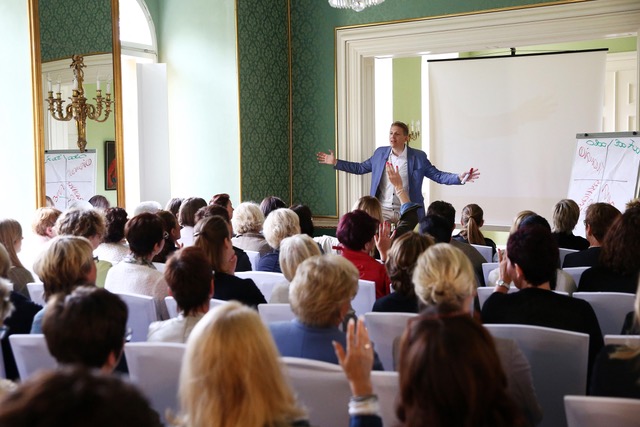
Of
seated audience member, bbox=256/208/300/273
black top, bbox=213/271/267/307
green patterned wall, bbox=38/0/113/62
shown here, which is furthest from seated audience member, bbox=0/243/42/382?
green patterned wall, bbox=38/0/113/62

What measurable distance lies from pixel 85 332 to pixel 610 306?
2.27 metres

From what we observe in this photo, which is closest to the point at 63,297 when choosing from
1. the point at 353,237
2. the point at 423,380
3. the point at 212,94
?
the point at 423,380

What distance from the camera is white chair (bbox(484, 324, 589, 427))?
2561mm

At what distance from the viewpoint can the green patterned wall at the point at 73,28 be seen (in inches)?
251

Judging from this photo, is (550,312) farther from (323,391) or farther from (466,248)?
(466,248)

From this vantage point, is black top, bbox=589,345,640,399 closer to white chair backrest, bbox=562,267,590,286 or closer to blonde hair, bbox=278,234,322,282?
blonde hair, bbox=278,234,322,282

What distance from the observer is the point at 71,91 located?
6633 millimetres

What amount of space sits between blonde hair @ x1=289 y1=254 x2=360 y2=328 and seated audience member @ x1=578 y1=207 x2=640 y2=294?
157 cm

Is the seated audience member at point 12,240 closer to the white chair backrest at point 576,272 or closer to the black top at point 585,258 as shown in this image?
the white chair backrest at point 576,272

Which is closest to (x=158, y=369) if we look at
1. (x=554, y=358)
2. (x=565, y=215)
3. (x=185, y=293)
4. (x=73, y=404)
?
(x=185, y=293)

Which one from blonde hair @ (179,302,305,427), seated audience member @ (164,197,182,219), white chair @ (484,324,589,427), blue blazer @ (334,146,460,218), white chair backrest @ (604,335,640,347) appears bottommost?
white chair @ (484,324,589,427)

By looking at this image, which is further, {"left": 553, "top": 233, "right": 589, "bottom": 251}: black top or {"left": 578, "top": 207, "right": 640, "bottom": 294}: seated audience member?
{"left": 553, "top": 233, "right": 589, "bottom": 251}: black top

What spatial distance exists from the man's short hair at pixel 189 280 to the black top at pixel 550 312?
44.0 inches

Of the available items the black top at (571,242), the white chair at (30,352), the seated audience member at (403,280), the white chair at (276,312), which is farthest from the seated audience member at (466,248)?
the white chair at (30,352)
